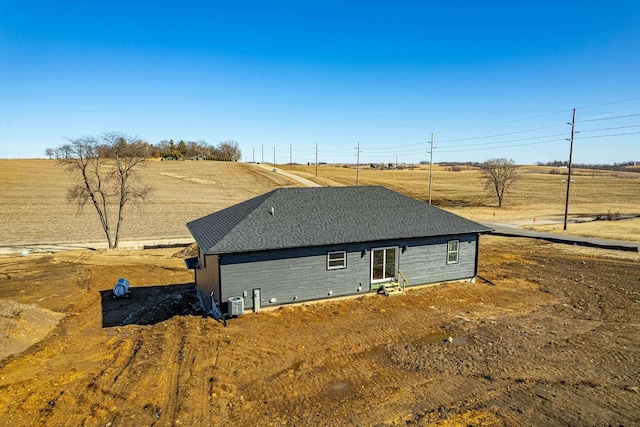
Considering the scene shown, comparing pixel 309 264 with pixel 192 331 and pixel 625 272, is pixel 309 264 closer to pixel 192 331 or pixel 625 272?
pixel 192 331

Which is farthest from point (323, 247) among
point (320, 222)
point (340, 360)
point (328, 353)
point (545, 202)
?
point (545, 202)

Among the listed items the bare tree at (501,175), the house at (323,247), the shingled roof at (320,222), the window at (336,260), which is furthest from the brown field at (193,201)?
the window at (336,260)

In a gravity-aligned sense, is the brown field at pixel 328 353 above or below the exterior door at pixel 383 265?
below

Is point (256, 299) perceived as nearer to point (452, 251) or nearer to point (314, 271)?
point (314, 271)

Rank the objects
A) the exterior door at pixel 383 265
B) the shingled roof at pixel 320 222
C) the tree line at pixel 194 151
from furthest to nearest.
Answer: the tree line at pixel 194 151 < the exterior door at pixel 383 265 < the shingled roof at pixel 320 222

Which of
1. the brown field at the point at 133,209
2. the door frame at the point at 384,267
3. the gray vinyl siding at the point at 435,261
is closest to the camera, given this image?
the door frame at the point at 384,267

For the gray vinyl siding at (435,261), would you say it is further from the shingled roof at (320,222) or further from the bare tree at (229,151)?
the bare tree at (229,151)

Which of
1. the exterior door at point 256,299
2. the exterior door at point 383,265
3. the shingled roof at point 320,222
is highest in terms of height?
the shingled roof at point 320,222
